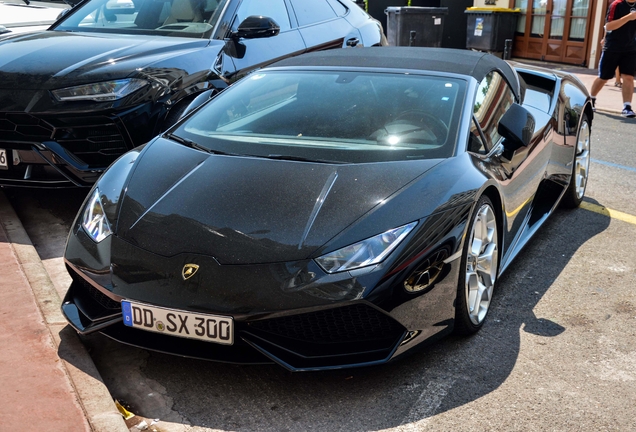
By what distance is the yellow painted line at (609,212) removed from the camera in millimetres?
5559

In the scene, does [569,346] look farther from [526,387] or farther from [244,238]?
[244,238]

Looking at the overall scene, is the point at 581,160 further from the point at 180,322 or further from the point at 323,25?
the point at 180,322

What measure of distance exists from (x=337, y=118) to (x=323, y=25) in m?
3.22

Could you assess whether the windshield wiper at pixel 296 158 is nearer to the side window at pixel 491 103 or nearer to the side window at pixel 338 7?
the side window at pixel 491 103

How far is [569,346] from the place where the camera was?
358 cm

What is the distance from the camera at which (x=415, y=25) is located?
16.9 metres

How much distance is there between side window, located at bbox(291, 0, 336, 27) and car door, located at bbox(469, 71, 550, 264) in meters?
2.64

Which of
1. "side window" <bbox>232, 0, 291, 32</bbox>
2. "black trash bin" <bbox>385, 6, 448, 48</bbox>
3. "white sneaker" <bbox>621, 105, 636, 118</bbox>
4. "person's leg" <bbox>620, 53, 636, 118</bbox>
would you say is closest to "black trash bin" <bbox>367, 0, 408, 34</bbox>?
"black trash bin" <bbox>385, 6, 448, 48</bbox>

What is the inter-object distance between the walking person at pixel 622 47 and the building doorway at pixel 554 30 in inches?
222

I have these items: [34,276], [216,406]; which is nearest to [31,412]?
[216,406]

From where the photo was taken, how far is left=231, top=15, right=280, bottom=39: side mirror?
19.5ft

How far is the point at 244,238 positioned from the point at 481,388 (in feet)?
3.80

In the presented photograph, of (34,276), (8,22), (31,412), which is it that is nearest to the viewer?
(31,412)

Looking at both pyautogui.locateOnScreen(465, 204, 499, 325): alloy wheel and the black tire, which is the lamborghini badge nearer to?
pyautogui.locateOnScreen(465, 204, 499, 325): alloy wheel
